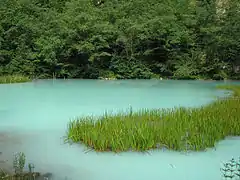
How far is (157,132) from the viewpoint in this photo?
4.66m

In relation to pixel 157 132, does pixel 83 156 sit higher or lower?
lower

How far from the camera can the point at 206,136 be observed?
4.69 m

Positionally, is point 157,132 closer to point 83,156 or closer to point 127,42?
point 83,156

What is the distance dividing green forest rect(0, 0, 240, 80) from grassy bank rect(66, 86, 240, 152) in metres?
12.4

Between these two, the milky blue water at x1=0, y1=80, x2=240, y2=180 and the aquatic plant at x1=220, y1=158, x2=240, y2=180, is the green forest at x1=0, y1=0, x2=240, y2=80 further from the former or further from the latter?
the aquatic plant at x1=220, y1=158, x2=240, y2=180

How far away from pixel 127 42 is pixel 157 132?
14.2 m

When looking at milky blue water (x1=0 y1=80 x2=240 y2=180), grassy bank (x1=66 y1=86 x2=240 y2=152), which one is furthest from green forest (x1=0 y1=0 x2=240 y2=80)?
grassy bank (x1=66 y1=86 x2=240 y2=152)

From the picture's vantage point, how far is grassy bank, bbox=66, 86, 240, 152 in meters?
4.52

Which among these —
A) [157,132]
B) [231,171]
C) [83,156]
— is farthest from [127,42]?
[231,171]

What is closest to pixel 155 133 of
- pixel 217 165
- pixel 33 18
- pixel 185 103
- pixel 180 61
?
pixel 217 165

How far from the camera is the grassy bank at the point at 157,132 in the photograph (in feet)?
14.8

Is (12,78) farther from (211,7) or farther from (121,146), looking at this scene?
(121,146)

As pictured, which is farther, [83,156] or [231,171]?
[83,156]

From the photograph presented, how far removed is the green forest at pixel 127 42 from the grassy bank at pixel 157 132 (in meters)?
12.4
